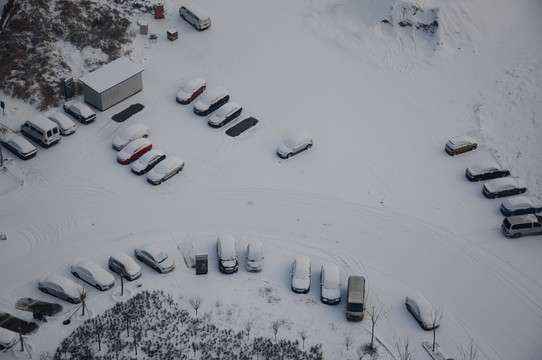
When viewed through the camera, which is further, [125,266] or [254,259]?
[254,259]

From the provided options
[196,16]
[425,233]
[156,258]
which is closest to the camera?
[156,258]

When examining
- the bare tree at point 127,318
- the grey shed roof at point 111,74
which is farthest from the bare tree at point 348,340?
the grey shed roof at point 111,74

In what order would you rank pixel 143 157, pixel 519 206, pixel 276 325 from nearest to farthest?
pixel 276 325 < pixel 519 206 < pixel 143 157

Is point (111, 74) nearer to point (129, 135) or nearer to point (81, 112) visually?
point (81, 112)

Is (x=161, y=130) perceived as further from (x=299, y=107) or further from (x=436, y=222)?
(x=436, y=222)

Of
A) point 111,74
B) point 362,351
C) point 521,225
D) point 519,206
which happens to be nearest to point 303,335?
point 362,351

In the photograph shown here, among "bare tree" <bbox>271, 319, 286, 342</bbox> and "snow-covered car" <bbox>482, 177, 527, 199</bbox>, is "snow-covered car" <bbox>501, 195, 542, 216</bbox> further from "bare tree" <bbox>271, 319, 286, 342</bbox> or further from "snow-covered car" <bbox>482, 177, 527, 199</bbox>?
"bare tree" <bbox>271, 319, 286, 342</bbox>

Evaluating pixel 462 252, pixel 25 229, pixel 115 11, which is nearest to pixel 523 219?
pixel 462 252

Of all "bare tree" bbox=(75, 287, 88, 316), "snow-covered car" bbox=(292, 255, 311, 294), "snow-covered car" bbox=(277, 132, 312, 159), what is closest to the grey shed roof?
"snow-covered car" bbox=(277, 132, 312, 159)
